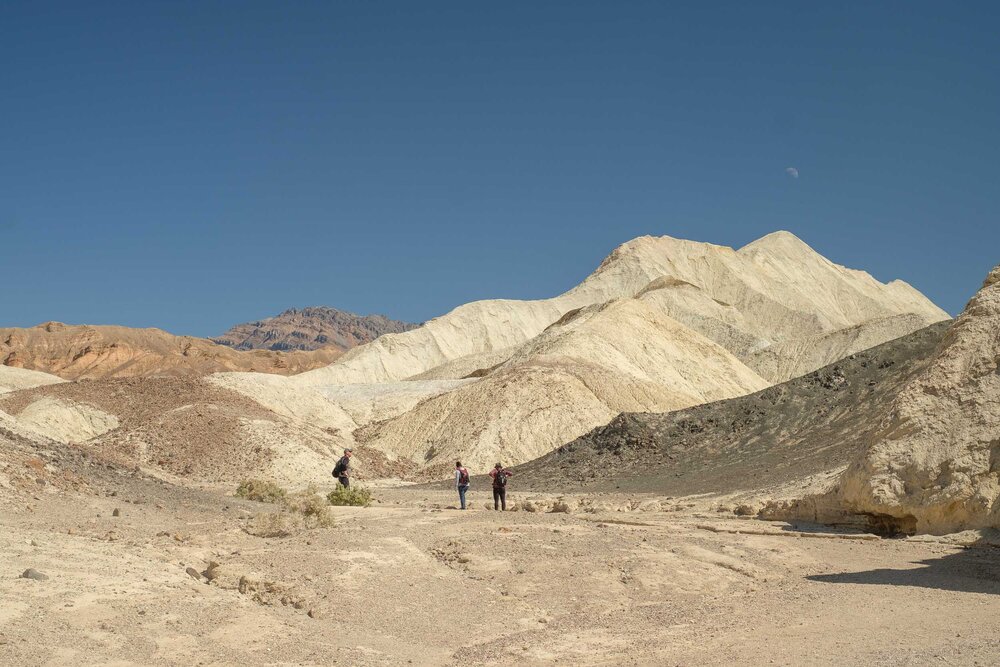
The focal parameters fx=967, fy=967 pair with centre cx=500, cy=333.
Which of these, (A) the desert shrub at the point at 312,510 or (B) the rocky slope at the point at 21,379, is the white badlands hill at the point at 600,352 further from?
(A) the desert shrub at the point at 312,510

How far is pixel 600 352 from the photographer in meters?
51.1

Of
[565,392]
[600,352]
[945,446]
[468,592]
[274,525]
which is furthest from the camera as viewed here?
[600,352]

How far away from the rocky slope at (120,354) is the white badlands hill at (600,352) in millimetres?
27343

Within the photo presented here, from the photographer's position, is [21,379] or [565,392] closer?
[565,392]

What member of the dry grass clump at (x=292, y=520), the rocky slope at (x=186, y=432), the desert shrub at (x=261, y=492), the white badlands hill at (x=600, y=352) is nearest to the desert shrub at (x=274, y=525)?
the dry grass clump at (x=292, y=520)

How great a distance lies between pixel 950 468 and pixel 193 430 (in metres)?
26.7

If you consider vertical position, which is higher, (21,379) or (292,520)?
(21,379)

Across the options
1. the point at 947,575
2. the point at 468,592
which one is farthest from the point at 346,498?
the point at 947,575

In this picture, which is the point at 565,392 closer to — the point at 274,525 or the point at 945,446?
the point at 945,446

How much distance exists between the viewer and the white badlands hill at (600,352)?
44.0m

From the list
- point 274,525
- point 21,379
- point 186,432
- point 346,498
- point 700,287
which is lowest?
point 274,525

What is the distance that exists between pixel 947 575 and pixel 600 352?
3876 cm

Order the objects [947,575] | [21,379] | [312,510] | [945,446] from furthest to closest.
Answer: [21,379], [312,510], [945,446], [947,575]

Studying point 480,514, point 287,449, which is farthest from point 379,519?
point 287,449
